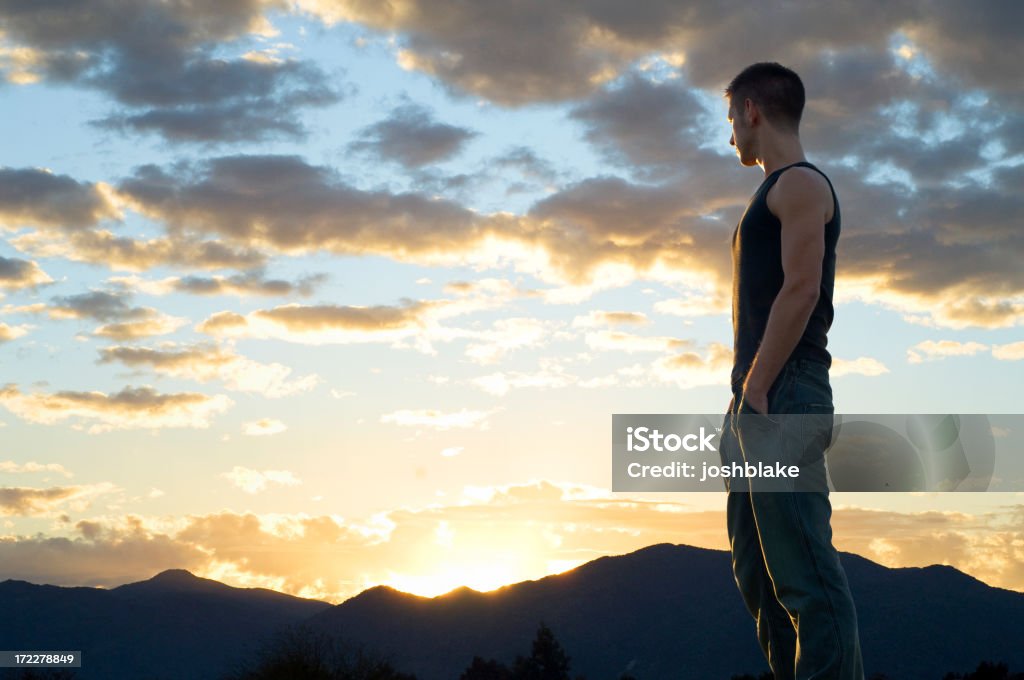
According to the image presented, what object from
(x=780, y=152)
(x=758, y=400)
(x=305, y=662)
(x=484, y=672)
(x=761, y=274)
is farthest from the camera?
(x=484, y=672)

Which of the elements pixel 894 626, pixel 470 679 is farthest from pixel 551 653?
pixel 894 626

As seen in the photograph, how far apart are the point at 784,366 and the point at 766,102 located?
124cm

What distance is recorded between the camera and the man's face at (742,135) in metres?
4.72

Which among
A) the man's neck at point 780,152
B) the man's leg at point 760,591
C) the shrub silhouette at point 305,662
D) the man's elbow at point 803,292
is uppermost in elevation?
the man's neck at point 780,152

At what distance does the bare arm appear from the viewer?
164 inches

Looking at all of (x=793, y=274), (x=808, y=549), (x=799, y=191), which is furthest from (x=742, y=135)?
(x=808, y=549)

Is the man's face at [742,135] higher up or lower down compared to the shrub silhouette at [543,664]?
higher up

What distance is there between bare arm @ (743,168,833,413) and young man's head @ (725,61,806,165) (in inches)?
14.3

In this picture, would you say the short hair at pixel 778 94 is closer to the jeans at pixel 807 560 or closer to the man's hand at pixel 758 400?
the jeans at pixel 807 560

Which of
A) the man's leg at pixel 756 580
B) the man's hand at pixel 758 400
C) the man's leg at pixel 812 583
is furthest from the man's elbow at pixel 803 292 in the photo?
the man's leg at pixel 812 583

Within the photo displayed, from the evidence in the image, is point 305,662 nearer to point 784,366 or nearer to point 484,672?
point 784,366

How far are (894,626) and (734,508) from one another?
207402mm

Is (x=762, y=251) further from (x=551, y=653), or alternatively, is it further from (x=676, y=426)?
(x=551, y=653)

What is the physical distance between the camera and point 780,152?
182 inches
